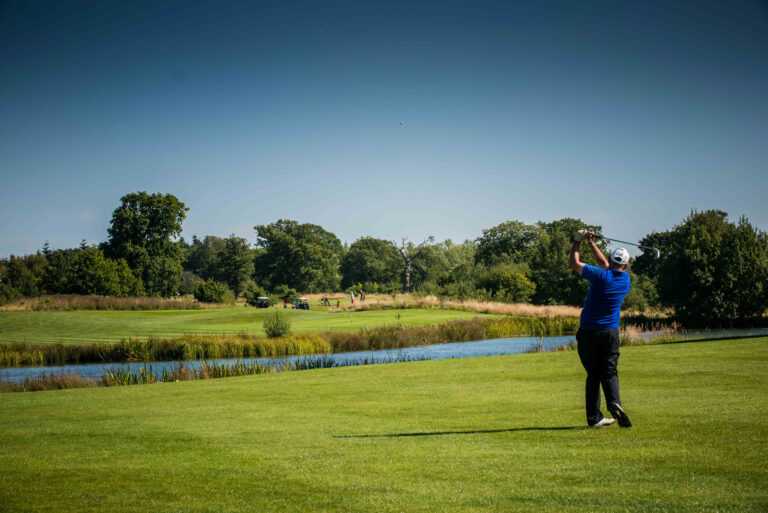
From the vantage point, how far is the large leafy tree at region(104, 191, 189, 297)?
251ft

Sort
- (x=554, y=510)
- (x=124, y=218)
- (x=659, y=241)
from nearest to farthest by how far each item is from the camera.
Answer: (x=554, y=510)
(x=124, y=218)
(x=659, y=241)

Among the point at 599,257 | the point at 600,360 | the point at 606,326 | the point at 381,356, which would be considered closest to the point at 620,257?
the point at 599,257

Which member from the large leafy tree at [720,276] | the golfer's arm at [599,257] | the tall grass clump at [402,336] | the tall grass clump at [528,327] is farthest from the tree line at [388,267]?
the golfer's arm at [599,257]

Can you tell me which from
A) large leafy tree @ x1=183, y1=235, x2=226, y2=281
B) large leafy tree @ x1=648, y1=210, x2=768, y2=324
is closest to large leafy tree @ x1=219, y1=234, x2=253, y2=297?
large leafy tree @ x1=183, y1=235, x2=226, y2=281

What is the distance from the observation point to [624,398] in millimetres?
10375

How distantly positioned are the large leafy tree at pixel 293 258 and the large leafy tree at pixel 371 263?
10.1 meters

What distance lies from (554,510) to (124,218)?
80199 mm

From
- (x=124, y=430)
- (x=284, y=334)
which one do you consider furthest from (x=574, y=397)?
(x=284, y=334)

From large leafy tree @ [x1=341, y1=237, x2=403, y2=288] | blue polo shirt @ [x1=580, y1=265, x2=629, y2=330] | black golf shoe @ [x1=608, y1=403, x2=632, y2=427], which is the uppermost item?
large leafy tree @ [x1=341, y1=237, x2=403, y2=288]

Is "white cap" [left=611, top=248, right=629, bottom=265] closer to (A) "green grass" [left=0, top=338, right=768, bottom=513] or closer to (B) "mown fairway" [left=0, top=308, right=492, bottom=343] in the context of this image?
(A) "green grass" [left=0, top=338, right=768, bottom=513]

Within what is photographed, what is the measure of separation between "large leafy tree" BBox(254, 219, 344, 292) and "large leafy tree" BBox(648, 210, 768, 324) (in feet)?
226

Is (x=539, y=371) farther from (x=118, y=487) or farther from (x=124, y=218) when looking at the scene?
(x=124, y=218)

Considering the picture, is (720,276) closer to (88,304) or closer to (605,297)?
(605,297)

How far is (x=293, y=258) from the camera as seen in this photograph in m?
105
